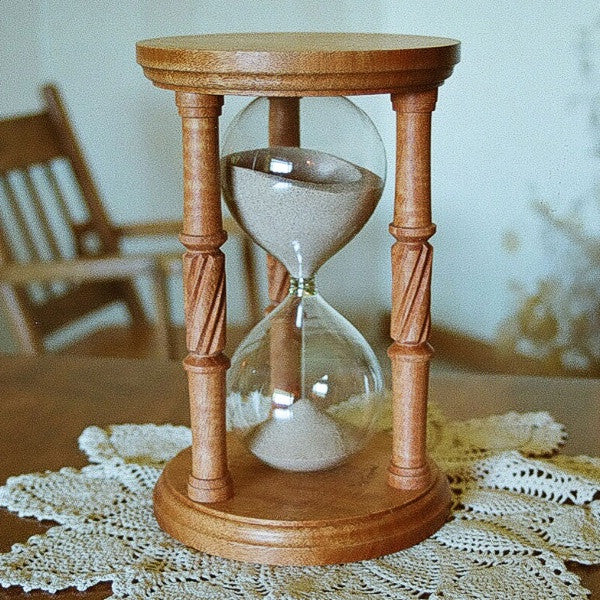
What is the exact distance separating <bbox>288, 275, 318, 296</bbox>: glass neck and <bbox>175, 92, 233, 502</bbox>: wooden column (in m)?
0.08

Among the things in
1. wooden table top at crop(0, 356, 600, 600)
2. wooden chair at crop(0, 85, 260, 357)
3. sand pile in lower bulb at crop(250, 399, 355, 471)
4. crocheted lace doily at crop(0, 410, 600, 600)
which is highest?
sand pile in lower bulb at crop(250, 399, 355, 471)

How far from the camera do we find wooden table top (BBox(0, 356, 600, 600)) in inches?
34.7

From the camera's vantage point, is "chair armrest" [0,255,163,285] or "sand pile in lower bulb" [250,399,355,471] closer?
"sand pile in lower bulb" [250,399,355,471]

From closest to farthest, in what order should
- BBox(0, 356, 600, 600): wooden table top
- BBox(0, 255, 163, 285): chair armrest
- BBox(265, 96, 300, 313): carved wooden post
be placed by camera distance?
1. BBox(265, 96, 300, 313): carved wooden post
2. BBox(0, 356, 600, 600): wooden table top
3. BBox(0, 255, 163, 285): chair armrest

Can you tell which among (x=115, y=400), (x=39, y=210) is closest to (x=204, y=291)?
(x=115, y=400)

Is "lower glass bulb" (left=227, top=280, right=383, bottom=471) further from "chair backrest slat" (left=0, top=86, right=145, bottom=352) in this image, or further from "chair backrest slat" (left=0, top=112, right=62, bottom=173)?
"chair backrest slat" (left=0, top=112, right=62, bottom=173)

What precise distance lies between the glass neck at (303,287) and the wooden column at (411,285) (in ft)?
0.22

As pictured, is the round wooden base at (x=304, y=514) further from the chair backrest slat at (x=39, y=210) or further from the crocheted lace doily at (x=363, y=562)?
the chair backrest slat at (x=39, y=210)

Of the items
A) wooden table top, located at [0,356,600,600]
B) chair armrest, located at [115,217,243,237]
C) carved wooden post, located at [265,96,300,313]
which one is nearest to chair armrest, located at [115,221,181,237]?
chair armrest, located at [115,217,243,237]

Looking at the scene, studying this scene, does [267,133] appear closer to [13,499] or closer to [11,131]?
[13,499]

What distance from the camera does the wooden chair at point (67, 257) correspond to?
1.85 metres

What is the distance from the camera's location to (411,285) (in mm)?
694

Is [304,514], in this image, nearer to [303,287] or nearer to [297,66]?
[303,287]

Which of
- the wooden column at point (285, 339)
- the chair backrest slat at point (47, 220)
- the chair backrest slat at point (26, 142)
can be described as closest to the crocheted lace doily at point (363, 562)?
the wooden column at point (285, 339)
